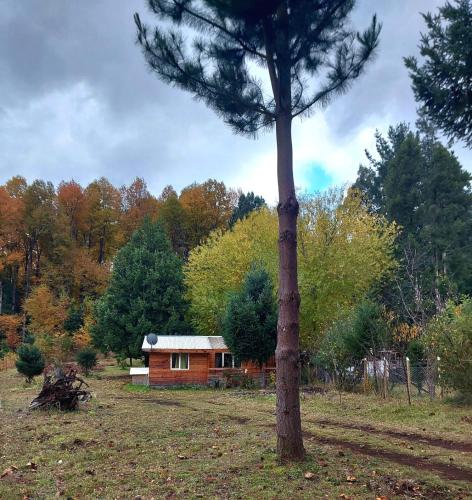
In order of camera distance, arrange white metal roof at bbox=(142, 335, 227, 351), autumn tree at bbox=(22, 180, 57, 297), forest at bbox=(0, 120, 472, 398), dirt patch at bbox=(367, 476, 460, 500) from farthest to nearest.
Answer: autumn tree at bbox=(22, 180, 57, 297) → white metal roof at bbox=(142, 335, 227, 351) → forest at bbox=(0, 120, 472, 398) → dirt patch at bbox=(367, 476, 460, 500)

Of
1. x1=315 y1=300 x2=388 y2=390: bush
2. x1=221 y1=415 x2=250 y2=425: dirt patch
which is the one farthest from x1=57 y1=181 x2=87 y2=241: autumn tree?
x1=221 y1=415 x2=250 y2=425: dirt patch

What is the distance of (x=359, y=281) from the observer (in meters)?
26.2

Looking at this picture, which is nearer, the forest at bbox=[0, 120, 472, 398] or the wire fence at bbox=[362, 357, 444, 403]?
the wire fence at bbox=[362, 357, 444, 403]

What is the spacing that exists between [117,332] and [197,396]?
10565mm

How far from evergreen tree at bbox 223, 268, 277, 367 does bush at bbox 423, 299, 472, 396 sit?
9.89 metres

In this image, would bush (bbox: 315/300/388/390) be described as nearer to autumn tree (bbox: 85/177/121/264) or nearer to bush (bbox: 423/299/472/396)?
bush (bbox: 423/299/472/396)

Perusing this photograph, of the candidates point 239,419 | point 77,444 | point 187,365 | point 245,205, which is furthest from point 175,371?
point 245,205

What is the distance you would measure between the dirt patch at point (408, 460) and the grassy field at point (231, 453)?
1cm

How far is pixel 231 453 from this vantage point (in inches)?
279

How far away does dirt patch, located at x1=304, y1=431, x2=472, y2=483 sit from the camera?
6.12 metres

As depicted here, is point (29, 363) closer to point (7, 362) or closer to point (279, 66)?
point (7, 362)

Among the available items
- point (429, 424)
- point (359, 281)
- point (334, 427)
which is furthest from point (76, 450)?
point (359, 281)

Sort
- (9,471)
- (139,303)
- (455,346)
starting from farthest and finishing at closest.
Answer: (139,303)
(455,346)
(9,471)

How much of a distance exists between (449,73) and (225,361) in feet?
66.3
